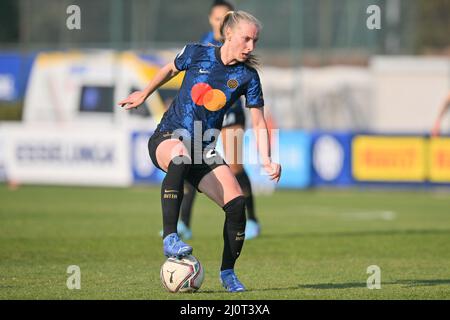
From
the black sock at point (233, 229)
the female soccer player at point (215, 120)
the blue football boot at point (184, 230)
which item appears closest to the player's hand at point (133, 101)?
the female soccer player at point (215, 120)

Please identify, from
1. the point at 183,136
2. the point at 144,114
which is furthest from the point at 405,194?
the point at 183,136

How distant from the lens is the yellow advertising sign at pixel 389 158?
2209cm

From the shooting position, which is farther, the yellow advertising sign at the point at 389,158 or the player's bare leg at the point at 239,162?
the yellow advertising sign at the point at 389,158

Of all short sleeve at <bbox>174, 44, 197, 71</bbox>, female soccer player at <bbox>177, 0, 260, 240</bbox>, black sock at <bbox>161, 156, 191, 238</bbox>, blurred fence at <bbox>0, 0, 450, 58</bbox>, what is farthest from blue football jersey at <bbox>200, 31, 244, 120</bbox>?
blurred fence at <bbox>0, 0, 450, 58</bbox>

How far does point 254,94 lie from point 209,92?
37cm

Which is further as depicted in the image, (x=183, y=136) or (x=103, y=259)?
(x=103, y=259)

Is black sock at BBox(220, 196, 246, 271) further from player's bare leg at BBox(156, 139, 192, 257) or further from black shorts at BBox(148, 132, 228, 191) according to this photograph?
player's bare leg at BBox(156, 139, 192, 257)

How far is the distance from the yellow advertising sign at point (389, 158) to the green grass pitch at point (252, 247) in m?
1.65

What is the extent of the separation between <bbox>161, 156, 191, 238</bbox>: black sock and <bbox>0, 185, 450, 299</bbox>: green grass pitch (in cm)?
60

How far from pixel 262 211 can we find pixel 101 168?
269 inches

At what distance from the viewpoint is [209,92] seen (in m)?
8.19

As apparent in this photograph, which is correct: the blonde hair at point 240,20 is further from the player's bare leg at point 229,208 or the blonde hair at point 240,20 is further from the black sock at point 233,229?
the black sock at point 233,229

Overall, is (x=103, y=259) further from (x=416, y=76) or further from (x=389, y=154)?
(x=416, y=76)

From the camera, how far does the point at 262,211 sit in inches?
691
